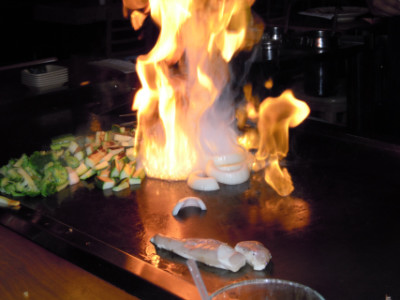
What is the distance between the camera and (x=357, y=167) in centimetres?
284

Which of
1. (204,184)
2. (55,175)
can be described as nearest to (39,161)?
(55,175)

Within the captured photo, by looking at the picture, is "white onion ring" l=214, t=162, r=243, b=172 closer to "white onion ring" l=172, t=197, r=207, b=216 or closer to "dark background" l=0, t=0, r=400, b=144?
"white onion ring" l=172, t=197, r=207, b=216

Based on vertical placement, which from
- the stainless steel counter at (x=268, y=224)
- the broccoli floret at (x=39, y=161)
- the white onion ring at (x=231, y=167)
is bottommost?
the stainless steel counter at (x=268, y=224)

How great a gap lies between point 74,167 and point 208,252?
1.25m

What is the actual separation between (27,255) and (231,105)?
1.77m

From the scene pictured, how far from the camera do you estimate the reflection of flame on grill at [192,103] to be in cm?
306

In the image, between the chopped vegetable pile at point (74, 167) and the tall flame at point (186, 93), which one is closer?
the chopped vegetable pile at point (74, 167)

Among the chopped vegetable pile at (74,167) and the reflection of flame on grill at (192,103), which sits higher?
the reflection of flame on grill at (192,103)

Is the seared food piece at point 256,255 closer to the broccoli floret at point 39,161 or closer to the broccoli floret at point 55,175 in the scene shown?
the broccoli floret at point 55,175

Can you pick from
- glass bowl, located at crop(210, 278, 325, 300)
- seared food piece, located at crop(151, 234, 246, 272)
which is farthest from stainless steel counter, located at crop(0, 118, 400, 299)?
glass bowl, located at crop(210, 278, 325, 300)

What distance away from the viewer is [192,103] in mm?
3252

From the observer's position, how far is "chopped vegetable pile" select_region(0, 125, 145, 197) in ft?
9.11

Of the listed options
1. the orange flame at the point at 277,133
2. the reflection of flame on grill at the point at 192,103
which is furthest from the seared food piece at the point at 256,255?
the reflection of flame on grill at the point at 192,103

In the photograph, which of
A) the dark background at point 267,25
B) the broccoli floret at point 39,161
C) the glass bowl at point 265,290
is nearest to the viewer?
the glass bowl at point 265,290
